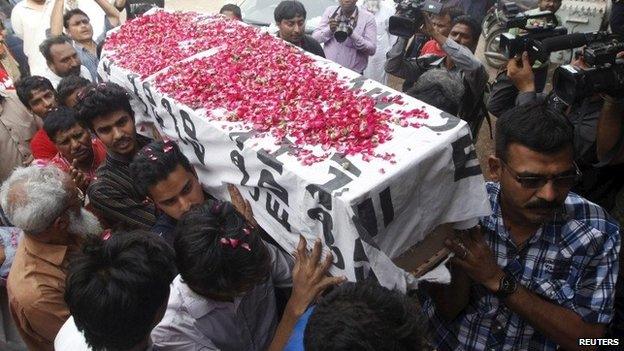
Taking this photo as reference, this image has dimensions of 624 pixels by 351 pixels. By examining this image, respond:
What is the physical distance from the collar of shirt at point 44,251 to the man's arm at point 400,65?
9.81 feet

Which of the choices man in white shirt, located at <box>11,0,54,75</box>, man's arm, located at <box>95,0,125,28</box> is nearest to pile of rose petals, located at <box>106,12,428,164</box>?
man's arm, located at <box>95,0,125,28</box>

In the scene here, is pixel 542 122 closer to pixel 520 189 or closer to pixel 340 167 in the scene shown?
pixel 520 189

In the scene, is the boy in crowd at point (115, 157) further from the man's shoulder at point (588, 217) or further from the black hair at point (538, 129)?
the man's shoulder at point (588, 217)

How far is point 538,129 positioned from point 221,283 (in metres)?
1.35

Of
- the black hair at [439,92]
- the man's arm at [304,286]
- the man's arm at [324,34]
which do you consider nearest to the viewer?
the man's arm at [304,286]

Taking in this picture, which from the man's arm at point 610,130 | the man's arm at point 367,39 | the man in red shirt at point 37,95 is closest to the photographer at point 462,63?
the man's arm at point 367,39

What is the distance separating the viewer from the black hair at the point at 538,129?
1776 millimetres

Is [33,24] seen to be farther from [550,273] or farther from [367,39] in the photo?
[550,273]

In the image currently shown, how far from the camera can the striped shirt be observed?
2754mm

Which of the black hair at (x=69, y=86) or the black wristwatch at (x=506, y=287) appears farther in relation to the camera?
the black hair at (x=69, y=86)

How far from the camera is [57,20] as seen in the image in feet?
17.5

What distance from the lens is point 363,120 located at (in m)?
2.18

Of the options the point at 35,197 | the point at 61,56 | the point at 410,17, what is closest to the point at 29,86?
the point at 61,56

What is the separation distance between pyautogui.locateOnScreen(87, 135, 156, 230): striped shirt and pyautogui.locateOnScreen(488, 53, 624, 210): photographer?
231 cm
